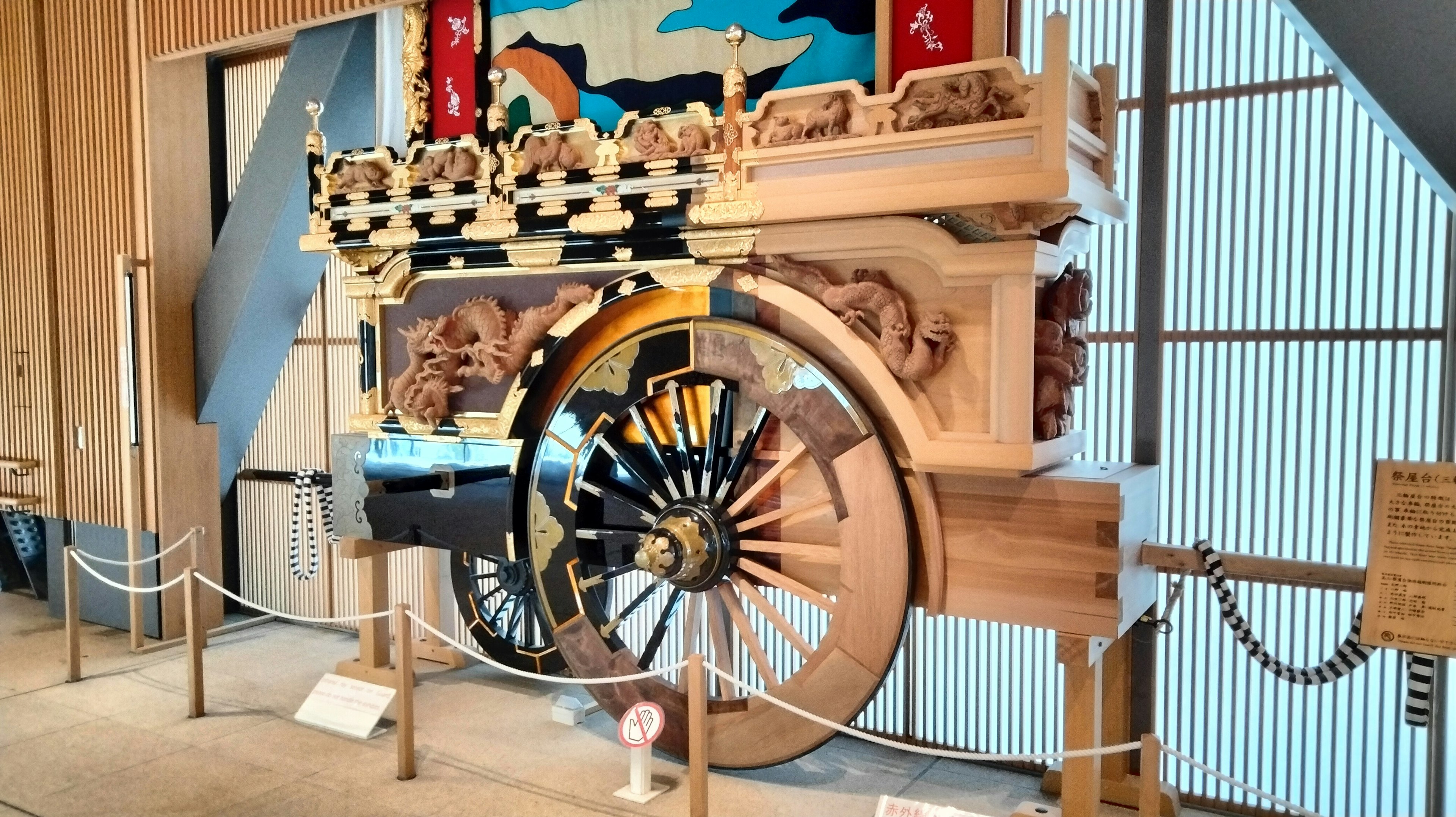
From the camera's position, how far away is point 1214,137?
5.30m

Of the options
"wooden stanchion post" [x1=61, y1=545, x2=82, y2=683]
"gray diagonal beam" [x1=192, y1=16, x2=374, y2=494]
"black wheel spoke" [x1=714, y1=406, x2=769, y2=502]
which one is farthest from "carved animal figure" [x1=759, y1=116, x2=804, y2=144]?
"wooden stanchion post" [x1=61, y1=545, x2=82, y2=683]

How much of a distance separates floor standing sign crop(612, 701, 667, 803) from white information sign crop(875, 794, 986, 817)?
4.21 ft

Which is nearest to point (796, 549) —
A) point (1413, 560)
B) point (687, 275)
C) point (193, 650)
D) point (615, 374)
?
point (615, 374)

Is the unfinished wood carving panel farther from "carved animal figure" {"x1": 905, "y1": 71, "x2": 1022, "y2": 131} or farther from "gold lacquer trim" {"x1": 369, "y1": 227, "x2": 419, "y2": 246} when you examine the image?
"gold lacquer trim" {"x1": 369, "y1": 227, "x2": 419, "y2": 246}

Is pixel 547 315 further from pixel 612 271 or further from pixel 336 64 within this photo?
pixel 336 64

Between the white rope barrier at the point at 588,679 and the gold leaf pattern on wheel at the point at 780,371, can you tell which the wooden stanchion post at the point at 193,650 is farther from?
the gold leaf pattern on wheel at the point at 780,371

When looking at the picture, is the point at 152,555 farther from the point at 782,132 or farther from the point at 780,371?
the point at 782,132

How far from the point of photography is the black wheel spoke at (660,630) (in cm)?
570

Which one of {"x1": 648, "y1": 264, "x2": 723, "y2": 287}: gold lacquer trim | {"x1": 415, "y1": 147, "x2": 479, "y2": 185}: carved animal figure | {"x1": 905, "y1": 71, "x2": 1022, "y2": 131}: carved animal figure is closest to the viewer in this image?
{"x1": 905, "y1": 71, "x2": 1022, "y2": 131}: carved animal figure

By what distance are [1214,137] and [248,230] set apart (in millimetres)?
6354

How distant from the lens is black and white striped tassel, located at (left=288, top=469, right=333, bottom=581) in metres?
7.50

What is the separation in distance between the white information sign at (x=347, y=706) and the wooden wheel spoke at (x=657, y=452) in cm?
210

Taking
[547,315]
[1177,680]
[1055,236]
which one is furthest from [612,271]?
[1177,680]

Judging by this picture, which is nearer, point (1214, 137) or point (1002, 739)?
point (1214, 137)
